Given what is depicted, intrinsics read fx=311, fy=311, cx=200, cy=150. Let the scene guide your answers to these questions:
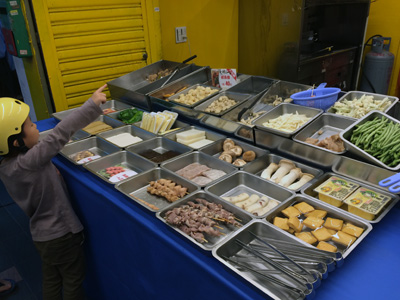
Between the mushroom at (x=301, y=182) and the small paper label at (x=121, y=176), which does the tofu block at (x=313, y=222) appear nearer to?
the mushroom at (x=301, y=182)

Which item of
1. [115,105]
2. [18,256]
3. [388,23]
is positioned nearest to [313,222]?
[115,105]

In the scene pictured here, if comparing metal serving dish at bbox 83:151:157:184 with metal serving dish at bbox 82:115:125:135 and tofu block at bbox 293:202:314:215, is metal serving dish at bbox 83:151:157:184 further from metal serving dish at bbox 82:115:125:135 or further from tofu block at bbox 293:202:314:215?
tofu block at bbox 293:202:314:215

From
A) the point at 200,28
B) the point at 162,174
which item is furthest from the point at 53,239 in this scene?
the point at 200,28

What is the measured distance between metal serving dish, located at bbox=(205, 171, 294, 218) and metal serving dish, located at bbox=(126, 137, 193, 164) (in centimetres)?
51

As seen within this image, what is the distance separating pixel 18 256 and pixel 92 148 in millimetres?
1544

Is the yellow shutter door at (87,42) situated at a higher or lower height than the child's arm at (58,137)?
higher

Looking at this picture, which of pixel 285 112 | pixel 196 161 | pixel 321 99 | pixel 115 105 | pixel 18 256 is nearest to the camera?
pixel 196 161

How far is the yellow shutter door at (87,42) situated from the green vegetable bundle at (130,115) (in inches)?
37.8

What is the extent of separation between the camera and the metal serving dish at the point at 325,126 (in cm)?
239

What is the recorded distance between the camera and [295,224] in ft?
5.41

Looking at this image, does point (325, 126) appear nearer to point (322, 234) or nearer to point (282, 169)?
point (282, 169)

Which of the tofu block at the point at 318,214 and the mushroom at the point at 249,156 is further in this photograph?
the mushroom at the point at 249,156

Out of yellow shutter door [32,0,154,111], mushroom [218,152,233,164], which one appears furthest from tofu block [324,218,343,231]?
yellow shutter door [32,0,154,111]

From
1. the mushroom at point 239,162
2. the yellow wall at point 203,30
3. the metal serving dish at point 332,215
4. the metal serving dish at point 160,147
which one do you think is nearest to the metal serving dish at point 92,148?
the metal serving dish at point 160,147
